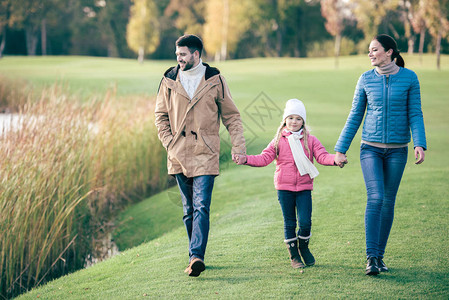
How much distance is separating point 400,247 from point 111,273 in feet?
8.61

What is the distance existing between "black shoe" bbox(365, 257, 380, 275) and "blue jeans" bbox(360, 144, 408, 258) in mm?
37

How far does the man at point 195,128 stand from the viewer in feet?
14.4

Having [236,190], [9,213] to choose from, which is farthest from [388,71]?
[236,190]

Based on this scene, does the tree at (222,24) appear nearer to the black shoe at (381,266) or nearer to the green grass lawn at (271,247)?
the green grass lawn at (271,247)

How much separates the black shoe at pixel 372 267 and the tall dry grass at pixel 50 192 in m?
3.60

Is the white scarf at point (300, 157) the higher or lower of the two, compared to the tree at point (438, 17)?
lower

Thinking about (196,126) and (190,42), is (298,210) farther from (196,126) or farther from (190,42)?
(190,42)

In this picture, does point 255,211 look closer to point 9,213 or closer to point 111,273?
Result: point 111,273

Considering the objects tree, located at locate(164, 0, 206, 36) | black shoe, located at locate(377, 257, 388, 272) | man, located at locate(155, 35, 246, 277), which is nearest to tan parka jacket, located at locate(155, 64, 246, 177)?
man, located at locate(155, 35, 246, 277)

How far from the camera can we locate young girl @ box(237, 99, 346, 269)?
4.34 m

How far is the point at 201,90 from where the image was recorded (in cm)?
443

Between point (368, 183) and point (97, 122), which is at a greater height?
point (368, 183)

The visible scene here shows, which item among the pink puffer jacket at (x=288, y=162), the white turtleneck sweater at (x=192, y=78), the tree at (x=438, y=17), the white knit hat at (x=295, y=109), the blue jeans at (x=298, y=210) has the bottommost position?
the blue jeans at (x=298, y=210)

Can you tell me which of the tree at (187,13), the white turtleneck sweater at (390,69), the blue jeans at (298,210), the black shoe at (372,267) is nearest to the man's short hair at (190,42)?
the blue jeans at (298,210)
